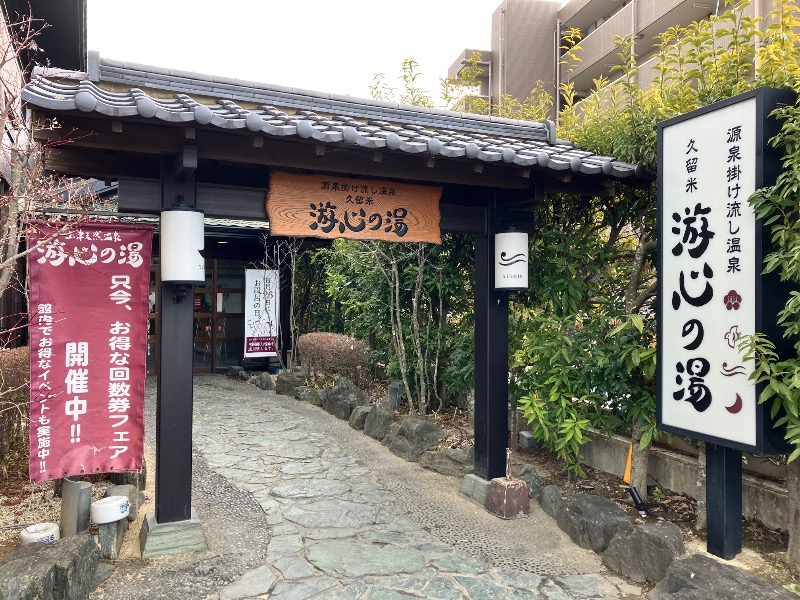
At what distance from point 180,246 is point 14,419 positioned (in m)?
3.51

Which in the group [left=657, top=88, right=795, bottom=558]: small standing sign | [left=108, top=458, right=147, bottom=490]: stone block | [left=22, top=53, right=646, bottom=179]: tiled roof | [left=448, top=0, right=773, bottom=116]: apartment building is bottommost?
[left=108, top=458, right=147, bottom=490]: stone block

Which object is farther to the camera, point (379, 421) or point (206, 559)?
point (379, 421)

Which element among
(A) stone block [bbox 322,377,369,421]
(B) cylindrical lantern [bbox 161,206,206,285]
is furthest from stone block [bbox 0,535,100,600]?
(A) stone block [bbox 322,377,369,421]

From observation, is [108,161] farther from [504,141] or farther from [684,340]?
[684,340]

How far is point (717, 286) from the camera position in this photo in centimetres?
494

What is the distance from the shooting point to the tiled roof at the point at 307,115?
14.8 ft

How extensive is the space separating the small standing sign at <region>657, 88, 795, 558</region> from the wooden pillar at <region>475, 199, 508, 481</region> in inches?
75.4

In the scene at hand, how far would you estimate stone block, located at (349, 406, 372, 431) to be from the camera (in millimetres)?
10812

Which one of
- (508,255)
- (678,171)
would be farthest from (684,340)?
(508,255)

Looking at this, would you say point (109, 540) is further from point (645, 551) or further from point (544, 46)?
point (544, 46)

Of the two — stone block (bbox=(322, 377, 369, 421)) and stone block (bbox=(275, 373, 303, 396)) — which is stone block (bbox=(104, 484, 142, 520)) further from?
stone block (bbox=(275, 373, 303, 396))

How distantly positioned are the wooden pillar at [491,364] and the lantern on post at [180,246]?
3.35m

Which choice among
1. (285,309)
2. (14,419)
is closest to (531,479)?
(14,419)

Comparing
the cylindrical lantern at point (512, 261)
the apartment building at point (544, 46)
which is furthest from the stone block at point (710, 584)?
the apartment building at point (544, 46)
